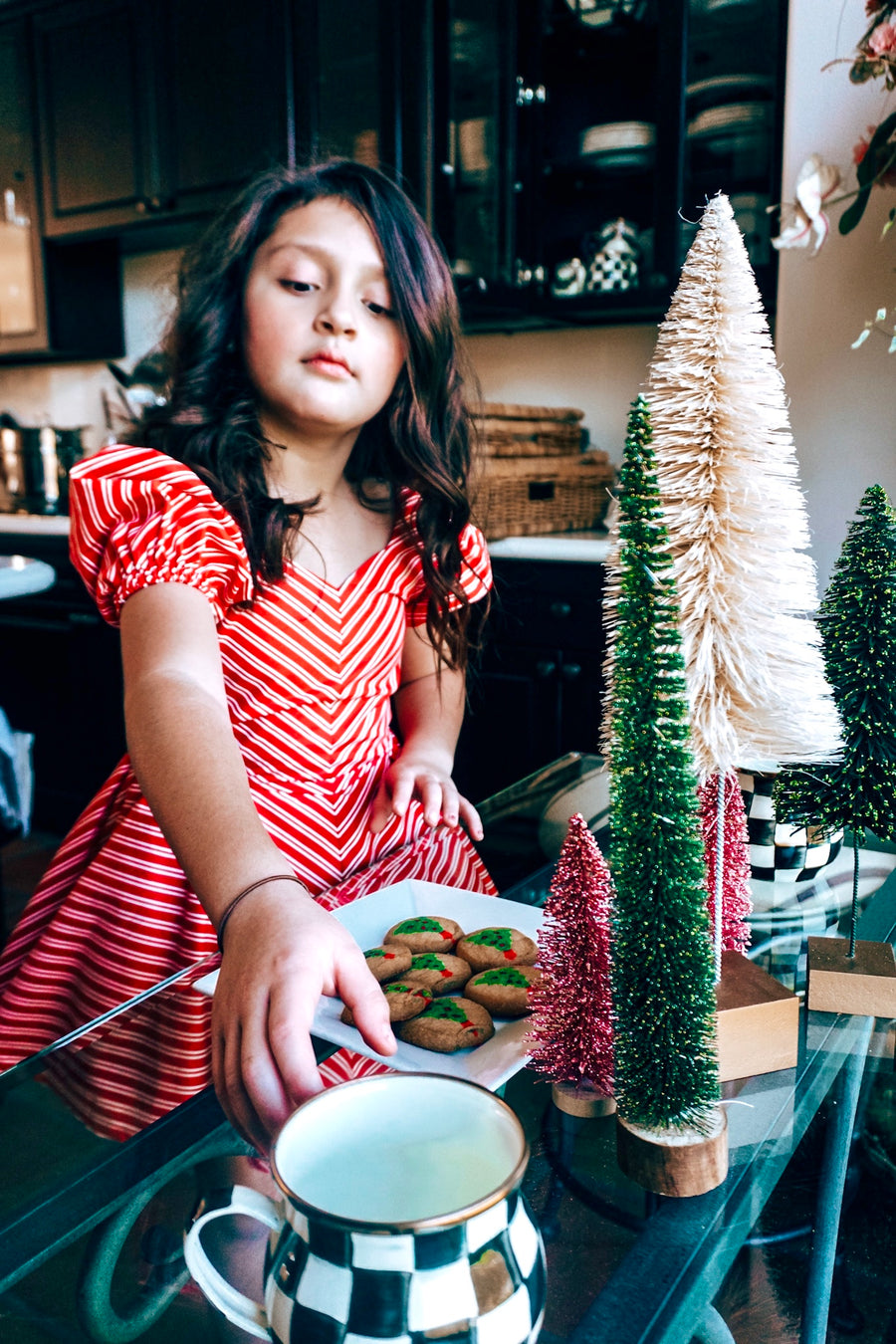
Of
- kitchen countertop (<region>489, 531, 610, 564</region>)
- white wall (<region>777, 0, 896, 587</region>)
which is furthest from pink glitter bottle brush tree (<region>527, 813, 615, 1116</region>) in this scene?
kitchen countertop (<region>489, 531, 610, 564</region>)

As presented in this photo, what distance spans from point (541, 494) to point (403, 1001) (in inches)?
78.9

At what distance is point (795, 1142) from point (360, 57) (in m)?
2.54

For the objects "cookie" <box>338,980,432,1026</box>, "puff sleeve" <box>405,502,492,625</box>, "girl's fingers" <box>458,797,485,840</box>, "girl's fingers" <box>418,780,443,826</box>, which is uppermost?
"puff sleeve" <box>405,502,492,625</box>

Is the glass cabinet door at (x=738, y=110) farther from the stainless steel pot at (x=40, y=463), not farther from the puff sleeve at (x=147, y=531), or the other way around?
the stainless steel pot at (x=40, y=463)

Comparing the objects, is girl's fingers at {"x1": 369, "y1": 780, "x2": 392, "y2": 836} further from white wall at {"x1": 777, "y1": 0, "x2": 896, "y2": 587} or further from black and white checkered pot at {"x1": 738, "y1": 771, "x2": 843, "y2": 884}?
white wall at {"x1": 777, "y1": 0, "x2": 896, "y2": 587}

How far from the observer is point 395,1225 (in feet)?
0.86

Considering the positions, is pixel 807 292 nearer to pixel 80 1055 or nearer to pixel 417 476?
pixel 417 476

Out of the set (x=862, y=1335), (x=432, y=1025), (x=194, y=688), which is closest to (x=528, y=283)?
(x=194, y=688)

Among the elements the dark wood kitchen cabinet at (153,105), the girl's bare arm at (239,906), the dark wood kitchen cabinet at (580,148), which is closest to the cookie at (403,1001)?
the girl's bare arm at (239,906)

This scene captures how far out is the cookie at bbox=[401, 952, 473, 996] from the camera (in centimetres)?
58

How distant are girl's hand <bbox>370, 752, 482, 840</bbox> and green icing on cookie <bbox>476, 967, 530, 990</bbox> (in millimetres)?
320

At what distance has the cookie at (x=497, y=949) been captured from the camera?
1.99 feet

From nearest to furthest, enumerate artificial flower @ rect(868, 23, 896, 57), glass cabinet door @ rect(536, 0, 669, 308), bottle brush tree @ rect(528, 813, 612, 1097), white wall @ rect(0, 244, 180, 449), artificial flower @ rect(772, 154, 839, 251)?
bottle brush tree @ rect(528, 813, 612, 1097), artificial flower @ rect(868, 23, 896, 57), artificial flower @ rect(772, 154, 839, 251), glass cabinet door @ rect(536, 0, 669, 308), white wall @ rect(0, 244, 180, 449)

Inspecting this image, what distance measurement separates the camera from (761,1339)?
1.25 feet
